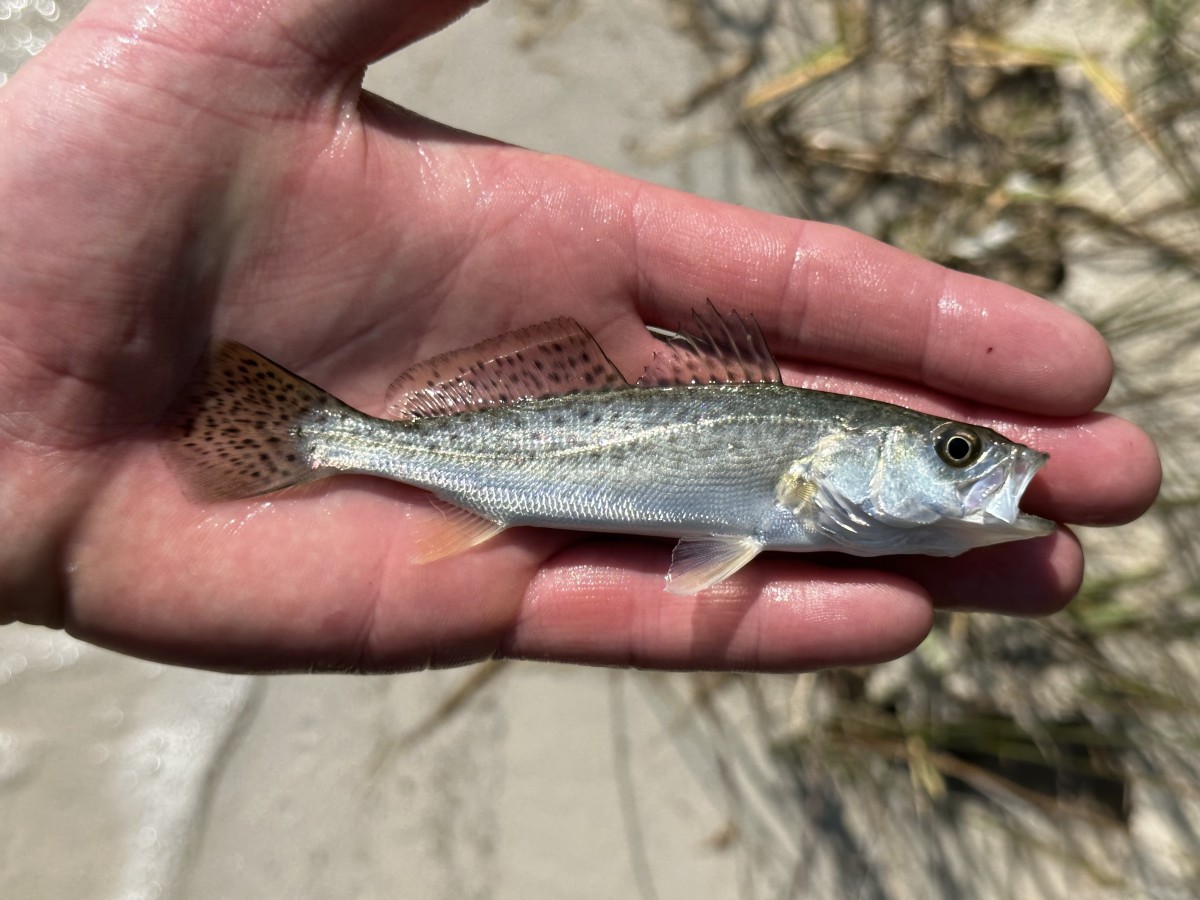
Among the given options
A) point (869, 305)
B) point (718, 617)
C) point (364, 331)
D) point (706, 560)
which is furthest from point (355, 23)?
point (718, 617)

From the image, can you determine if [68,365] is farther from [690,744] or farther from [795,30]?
[795,30]

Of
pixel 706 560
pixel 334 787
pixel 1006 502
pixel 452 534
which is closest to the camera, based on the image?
pixel 1006 502

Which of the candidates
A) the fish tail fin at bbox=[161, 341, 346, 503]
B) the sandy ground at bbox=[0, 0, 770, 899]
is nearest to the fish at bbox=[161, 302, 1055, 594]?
the fish tail fin at bbox=[161, 341, 346, 503]

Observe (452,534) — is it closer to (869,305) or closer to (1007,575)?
(869,305)

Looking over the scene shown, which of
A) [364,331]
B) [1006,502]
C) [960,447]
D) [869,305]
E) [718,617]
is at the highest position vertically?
[364,331]

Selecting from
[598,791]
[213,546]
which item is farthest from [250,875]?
[213,546]

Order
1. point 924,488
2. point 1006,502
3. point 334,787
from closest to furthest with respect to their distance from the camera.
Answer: point 1006,502 < point 924,488 < point 334,787

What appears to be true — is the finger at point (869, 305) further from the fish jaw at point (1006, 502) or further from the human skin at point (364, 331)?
the fish jaw at point (1006, 502)
